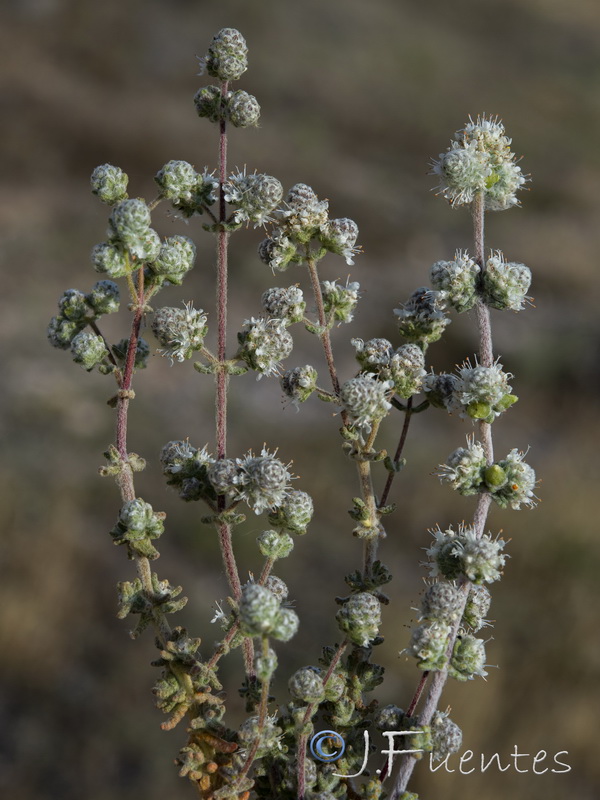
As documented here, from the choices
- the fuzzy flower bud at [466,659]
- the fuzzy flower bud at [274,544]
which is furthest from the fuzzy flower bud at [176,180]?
the fuzzy flower bud at [466,659]

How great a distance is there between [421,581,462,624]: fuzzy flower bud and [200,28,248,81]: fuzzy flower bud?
863mm

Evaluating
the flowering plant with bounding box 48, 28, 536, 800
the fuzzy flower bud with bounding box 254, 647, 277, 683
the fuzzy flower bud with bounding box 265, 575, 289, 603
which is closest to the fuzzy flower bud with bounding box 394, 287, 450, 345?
the flowering plant with bounding box 48, 28, 536, 800

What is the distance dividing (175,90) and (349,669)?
15.9 metres

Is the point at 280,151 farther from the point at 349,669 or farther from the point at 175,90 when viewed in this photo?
the point at 349,669

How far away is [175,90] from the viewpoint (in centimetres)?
1560

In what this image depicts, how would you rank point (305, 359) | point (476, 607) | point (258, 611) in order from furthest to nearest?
point (305, 359), point (476, 607), point (258, 611)

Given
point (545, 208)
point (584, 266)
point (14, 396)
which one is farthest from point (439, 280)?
point (545, 208)

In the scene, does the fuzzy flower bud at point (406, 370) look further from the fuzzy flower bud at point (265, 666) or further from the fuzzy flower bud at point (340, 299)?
the fuzzy flower bud at point (265, 666)

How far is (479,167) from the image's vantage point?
1.23m

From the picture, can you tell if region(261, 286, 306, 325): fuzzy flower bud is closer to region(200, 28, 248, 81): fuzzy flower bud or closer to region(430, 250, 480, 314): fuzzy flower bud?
region(430, 250, 480, 314): fuzzy flower bud

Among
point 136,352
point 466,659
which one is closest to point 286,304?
point 136,352

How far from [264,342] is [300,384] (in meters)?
0.09

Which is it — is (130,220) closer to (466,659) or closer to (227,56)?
(227,56)

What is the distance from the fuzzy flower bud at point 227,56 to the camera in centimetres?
131
